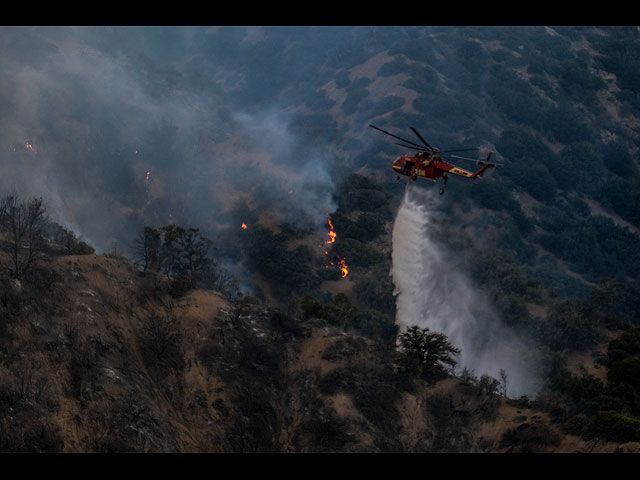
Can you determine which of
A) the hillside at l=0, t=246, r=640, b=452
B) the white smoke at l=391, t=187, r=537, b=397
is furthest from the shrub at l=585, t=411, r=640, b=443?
the white smoke at l=391, t=187, r=537, b=397

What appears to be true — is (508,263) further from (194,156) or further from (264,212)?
(194,156)

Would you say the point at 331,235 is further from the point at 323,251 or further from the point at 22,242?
the point at 22,242

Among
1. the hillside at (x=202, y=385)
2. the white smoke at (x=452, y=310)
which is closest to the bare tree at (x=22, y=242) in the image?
the hillside at (x=202, y=385)

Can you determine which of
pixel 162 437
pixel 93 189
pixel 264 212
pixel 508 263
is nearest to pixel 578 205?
pixel 508 263

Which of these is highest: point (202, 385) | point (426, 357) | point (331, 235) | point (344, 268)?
point (331, 235)

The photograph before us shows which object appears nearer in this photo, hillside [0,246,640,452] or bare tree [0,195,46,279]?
hillside [0,246,640,452]

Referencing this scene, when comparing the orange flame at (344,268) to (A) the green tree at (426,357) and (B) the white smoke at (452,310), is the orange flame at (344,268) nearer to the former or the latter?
(B) the white smoke at (452,310)

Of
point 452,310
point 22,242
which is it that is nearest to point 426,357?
point 452,310

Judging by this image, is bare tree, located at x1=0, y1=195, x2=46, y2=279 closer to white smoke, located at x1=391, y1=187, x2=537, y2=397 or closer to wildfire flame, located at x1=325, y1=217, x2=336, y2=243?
white smoke, located at x1=391, y1=187, x2=537, y2=397
